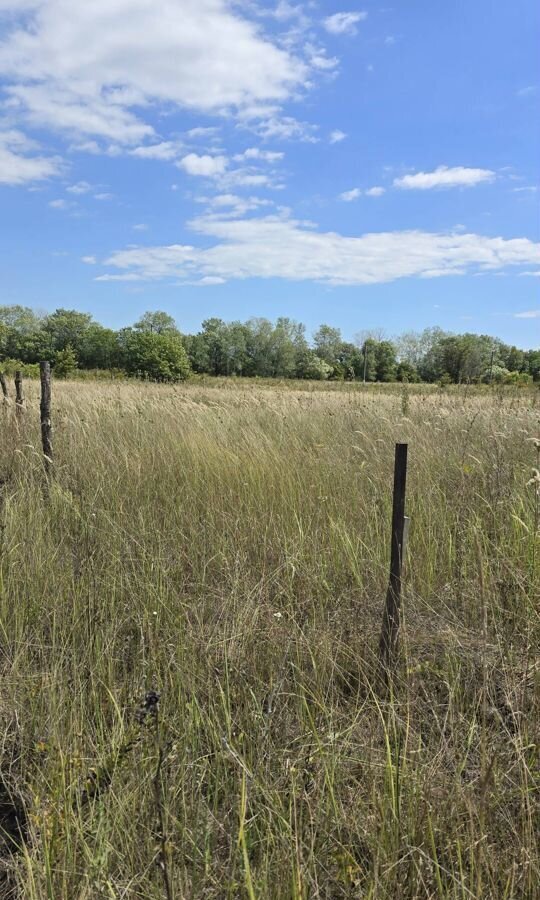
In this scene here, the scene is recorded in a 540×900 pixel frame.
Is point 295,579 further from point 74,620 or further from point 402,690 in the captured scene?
point 74,620

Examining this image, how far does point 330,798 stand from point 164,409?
20.7ft

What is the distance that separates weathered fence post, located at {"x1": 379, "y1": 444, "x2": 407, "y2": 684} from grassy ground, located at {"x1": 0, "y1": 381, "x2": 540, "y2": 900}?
0.22 ft

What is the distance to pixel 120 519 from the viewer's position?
11.6 feet

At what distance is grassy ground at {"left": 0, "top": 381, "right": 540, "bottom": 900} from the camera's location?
4.30 feet

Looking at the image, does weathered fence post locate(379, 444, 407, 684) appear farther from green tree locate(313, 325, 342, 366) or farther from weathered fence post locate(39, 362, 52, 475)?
green tree locate(313, 325, 342, 366)

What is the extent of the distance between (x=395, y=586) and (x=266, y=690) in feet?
2.25

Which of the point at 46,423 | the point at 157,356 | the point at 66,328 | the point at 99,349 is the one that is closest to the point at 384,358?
the point at 157,356

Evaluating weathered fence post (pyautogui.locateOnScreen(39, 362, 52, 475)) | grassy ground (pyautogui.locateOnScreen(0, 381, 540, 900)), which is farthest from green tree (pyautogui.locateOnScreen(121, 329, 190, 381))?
grassy ground (pyautogui.locateOnScreen(0, 381, 540, 900))

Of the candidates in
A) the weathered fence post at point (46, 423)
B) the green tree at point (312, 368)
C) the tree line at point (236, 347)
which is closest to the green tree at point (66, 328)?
the tree line at point (236, 347)

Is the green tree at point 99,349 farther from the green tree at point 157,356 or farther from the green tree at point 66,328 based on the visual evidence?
the green tree at point 157,356

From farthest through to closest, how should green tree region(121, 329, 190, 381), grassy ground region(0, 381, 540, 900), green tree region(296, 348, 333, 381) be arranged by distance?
green tree region(296, 348, 333, 381), green tree region(121, 329, 190, 381), grassy ground region(0, 381, 540, 900)

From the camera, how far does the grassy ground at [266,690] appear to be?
51.6 inches

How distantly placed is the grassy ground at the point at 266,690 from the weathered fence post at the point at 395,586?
7 centimetres

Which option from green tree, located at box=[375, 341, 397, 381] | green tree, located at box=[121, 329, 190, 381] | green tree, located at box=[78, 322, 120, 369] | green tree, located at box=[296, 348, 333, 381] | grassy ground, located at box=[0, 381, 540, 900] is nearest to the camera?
grassy ground, located at box=[0, 381, 540, 900]
